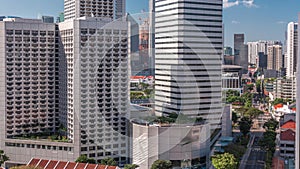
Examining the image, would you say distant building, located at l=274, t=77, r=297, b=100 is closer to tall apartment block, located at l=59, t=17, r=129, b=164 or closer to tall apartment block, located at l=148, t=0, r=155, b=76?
tall apartment block, located at l=148, t=0, r=155, b=76

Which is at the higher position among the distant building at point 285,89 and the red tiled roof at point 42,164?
the distant building at point 285,89

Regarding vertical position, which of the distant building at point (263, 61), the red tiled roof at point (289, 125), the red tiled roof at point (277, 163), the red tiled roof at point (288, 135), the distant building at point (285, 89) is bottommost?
the red tiled roof at point (277, 163)

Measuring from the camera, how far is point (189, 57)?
9859 mm

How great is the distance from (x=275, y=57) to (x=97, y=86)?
2030cm

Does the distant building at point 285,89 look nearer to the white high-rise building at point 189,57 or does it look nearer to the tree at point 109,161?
the white high-rise building at point 189,57

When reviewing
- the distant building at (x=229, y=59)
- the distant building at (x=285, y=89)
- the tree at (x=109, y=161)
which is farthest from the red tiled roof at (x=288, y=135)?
the distant building at (x=229, y=59)

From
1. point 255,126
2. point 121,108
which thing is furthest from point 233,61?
point 121,108

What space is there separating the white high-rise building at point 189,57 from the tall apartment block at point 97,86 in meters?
2.73

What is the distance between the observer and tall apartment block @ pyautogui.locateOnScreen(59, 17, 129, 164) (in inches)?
280

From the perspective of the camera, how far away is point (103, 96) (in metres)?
7.22

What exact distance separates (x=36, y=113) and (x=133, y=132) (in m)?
2.22

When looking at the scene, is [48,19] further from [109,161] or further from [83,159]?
[109,161]

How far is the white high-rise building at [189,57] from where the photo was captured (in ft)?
32.2

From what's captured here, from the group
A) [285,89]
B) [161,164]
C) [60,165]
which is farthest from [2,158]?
[285,89]
